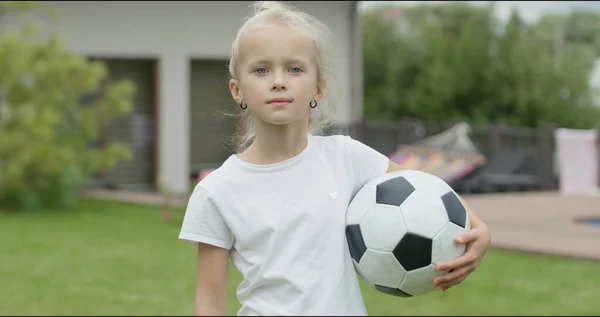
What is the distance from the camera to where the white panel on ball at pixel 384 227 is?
8.82 ft

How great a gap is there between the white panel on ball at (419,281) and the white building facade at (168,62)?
15.1 meters

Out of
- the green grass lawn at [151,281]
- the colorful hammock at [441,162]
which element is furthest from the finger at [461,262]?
the colorful hammock at [441,162]

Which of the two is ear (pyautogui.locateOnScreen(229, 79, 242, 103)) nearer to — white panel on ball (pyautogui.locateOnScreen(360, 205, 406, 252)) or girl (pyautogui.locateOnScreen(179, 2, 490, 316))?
girl (pyautogui.locateOnScreen(179, 2, 490, 316))

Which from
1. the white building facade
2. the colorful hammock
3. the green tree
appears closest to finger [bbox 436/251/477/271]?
the green tree

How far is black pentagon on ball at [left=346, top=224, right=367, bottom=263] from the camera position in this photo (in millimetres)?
2615

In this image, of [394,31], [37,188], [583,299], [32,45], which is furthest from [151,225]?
[394,31]

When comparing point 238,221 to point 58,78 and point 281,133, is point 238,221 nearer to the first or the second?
point 281,133

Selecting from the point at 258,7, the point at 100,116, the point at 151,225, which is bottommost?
the point at 151,225

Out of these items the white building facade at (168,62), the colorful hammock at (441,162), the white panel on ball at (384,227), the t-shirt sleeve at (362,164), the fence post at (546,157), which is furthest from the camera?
the fence post at (546,157)

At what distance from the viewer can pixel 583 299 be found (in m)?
7.46

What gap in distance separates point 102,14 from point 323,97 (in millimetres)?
15232

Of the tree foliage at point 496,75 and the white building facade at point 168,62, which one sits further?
the tree foliage at point 496,75

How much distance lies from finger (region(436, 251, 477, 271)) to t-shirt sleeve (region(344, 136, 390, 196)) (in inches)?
12.9

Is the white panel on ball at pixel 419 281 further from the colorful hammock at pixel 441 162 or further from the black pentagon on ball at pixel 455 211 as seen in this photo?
the colorful hammock at pixel 441 162
